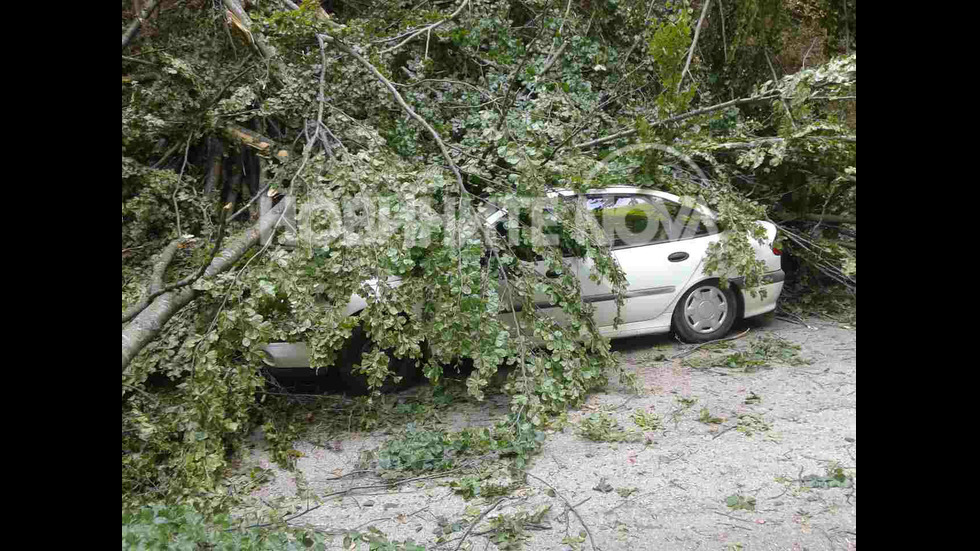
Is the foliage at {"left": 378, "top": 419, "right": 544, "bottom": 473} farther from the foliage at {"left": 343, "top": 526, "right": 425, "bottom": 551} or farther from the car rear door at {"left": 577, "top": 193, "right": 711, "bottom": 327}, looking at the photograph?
the car rear door at {"left": 577, "top": 193, "right": 711, "bottom": 327}

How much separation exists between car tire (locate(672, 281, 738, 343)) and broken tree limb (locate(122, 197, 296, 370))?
3.25 metres

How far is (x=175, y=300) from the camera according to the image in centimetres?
411

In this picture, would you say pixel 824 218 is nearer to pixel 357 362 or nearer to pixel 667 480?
pixel 667 480

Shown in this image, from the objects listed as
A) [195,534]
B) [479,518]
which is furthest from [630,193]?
[195,534]

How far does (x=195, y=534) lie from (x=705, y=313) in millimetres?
A: 4385

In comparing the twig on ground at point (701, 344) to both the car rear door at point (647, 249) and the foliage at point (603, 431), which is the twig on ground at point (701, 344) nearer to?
the car rear door at point (647, 249)

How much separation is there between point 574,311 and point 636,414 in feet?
2.59

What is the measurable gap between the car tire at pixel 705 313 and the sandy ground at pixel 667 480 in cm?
73

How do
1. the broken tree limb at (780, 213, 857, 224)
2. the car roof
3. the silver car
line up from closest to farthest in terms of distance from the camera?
the car roof → the silver car → the broken tree limb at (780, 213, 857, 224)

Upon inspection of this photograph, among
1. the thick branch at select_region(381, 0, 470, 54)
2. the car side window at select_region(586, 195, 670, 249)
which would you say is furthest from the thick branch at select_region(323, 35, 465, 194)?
Answer: the car side window at select_region(586, 195, 670, 249)

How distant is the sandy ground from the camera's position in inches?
128

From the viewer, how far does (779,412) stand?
4.62 metres
